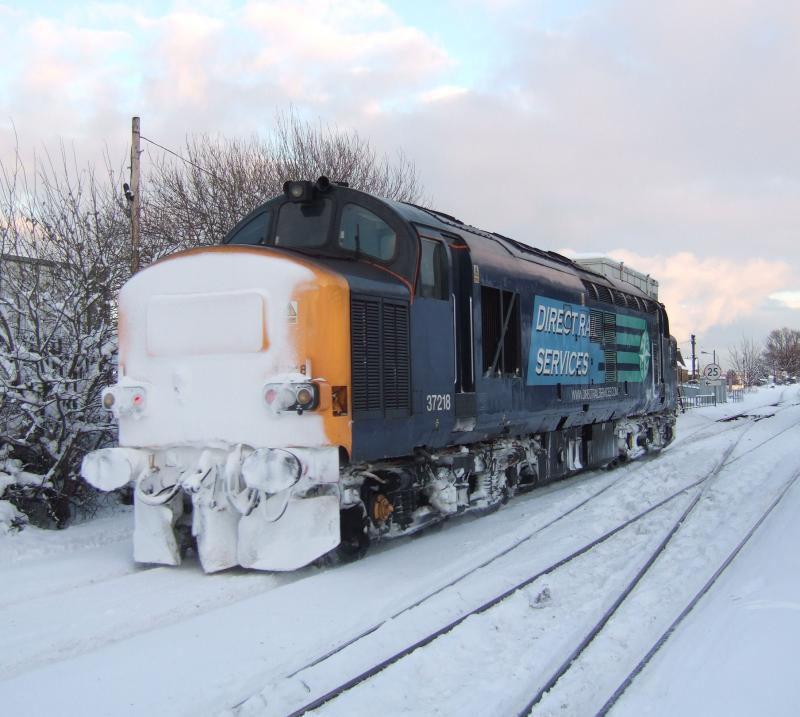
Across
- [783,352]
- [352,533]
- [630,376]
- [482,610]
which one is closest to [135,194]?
[352,533]

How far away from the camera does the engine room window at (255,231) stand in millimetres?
7832

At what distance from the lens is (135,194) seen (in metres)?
12.3

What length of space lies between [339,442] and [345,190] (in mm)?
2512

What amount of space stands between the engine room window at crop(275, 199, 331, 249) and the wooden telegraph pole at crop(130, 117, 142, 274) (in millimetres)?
3858

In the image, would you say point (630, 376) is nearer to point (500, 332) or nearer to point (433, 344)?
point (500, 332)

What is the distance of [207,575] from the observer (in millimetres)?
6348

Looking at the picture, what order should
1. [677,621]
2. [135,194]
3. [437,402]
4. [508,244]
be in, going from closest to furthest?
[677,621], [437,402], [508,244], [135,194]

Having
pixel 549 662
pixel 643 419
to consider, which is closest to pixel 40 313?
pixel 549 662

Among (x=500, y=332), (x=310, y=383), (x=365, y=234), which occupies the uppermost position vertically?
(x=365, y=234)

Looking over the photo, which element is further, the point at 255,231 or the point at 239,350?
the point at 255,231

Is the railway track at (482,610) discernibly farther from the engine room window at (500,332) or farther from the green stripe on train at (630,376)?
the green stripe on train at (630,376)

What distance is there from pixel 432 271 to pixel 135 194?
22.1 feet

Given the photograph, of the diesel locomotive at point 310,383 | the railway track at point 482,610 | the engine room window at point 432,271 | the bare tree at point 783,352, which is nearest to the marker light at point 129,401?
the diesel locomotive at point 310,383

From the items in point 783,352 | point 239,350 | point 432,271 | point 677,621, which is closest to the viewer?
point 677,621
